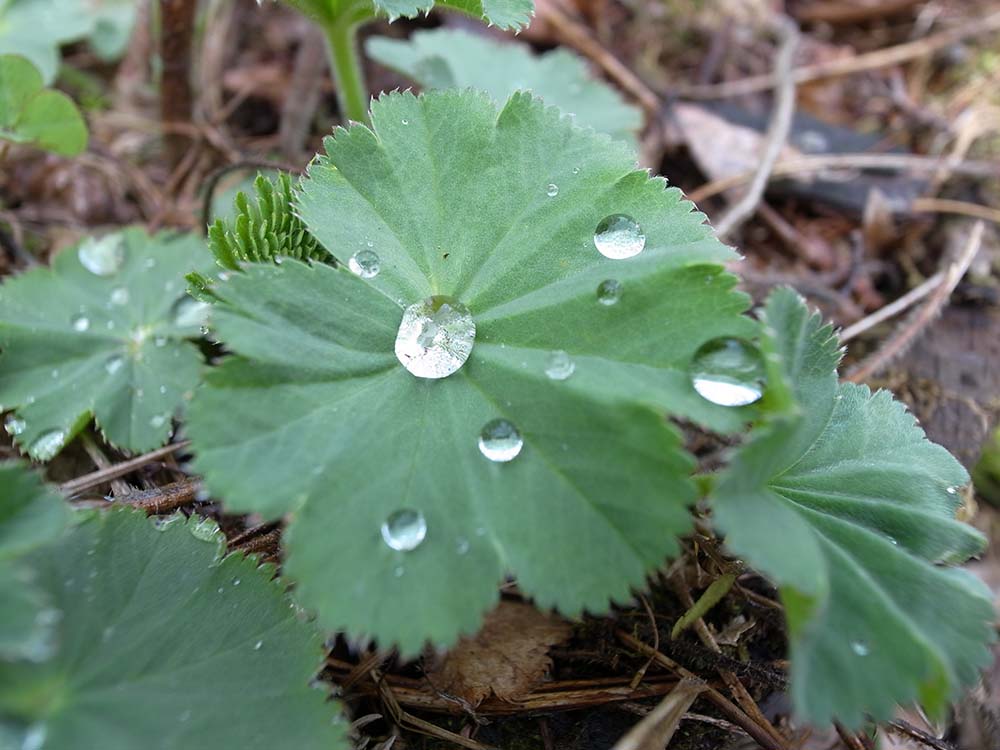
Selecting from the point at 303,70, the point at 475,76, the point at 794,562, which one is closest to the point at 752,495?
the point at 794,562

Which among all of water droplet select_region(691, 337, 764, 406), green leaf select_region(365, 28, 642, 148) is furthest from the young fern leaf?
green leaf select_region(365, 28, 642, 148)

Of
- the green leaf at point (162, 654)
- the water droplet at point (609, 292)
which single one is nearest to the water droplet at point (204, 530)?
the green leaf at point (162, 654)

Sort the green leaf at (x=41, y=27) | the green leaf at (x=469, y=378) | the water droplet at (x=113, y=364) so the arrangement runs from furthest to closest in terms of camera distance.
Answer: the green leaf at (x=41, y=27), the water droplet at (x=113, y=364), the green leaf at (x=469, y=378)

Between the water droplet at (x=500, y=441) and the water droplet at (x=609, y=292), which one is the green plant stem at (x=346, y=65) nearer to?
the water droplet at (x=609, y=292)

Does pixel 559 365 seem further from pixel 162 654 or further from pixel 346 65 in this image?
pixel 346 65

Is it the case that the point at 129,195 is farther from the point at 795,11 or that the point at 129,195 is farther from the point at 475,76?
the point at 795,11

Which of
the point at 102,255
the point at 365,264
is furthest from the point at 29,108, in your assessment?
the point at 365,264
